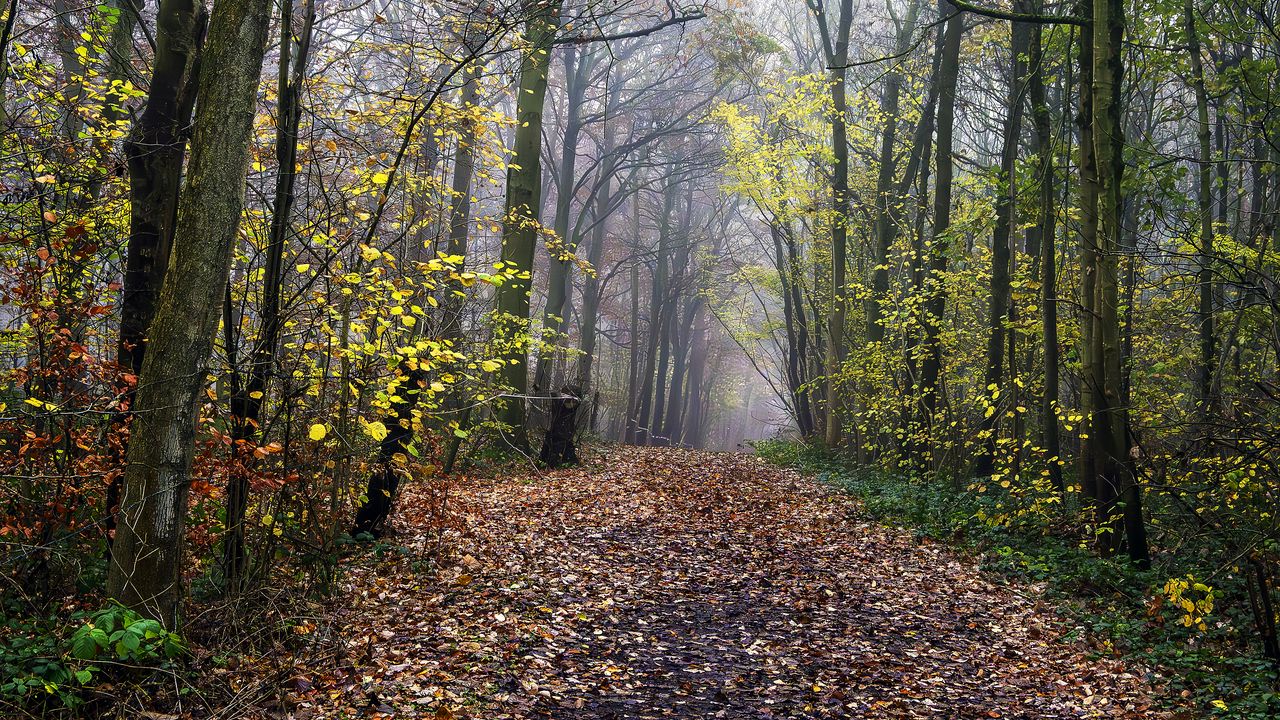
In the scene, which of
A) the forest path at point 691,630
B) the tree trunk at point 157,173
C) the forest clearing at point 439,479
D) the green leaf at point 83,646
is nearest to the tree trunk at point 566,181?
the forest clearing at point 439,479

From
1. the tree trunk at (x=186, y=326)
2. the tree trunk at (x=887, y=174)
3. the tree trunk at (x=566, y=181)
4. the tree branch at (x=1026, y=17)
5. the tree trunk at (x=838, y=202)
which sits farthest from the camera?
the tree trunk at (x=566, y=181)

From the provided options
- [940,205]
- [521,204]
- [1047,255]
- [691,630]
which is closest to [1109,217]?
[1047,255]

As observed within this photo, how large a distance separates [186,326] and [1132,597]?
23.7 ft

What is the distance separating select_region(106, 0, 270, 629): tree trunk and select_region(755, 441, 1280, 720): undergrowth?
591 centimetres

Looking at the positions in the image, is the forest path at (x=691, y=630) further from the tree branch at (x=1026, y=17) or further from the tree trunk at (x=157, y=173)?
the tree branch at (x=1026, y=17)

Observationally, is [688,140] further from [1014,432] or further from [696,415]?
[1014,432]

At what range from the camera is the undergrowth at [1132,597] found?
4895mm

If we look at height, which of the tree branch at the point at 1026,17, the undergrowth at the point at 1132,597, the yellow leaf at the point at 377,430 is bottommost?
the undergrowth at the point at 1132,597

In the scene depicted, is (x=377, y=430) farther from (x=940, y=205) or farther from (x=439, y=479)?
(x=940, y=205)

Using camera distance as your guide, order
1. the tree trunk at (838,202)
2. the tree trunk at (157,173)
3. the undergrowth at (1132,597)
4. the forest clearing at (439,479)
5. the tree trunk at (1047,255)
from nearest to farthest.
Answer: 1. the forest clearing at (439,479)
2. the undergrowth at (1132,597)
3. the tree trunk at (157,173)
4. the tree trunk at (1047,255)
5. the tree trunk at (838,202)

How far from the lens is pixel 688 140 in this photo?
25344 millimetres

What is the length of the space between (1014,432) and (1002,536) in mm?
1953

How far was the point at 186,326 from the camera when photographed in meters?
3.97

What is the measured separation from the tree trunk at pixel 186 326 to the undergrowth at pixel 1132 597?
19.4 feet
